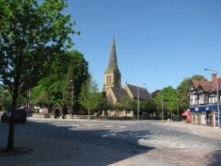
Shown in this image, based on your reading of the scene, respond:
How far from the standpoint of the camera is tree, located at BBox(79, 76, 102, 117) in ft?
262

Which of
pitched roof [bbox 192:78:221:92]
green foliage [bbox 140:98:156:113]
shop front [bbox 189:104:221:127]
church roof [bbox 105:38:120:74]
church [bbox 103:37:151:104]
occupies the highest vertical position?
church roof [bbox 105:38:120:74]

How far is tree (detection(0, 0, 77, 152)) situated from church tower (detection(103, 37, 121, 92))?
11093 centimetres

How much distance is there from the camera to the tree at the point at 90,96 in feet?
262

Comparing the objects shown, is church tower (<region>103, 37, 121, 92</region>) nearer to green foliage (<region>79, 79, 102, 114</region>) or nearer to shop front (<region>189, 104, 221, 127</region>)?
green foliage (<region>79, 79, 102, 114</region>)

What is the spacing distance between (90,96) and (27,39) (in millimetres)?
61643

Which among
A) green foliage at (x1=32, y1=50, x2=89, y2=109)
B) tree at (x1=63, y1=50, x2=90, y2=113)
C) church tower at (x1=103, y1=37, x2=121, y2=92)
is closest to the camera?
tree at (x1=63, y1=50, x2=90, y2=113)

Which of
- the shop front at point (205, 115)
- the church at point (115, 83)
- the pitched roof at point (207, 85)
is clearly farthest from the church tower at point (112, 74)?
the pitched roof at point (207, 85)

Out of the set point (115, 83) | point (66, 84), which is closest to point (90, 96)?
point (66, 84)

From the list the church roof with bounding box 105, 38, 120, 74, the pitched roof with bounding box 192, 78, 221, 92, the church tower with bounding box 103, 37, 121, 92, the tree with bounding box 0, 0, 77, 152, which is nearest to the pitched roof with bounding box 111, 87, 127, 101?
the church tower with bounding box 103, 37, 121, 92

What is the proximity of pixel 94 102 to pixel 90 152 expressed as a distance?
203 feet

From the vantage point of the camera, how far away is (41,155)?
56.3 ft

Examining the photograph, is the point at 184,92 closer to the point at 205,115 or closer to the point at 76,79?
the point at 76,79

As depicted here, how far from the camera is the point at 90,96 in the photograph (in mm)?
79438

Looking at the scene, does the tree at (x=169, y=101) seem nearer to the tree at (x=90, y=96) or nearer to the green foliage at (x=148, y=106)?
the green foliage at (x=148, y=106)
